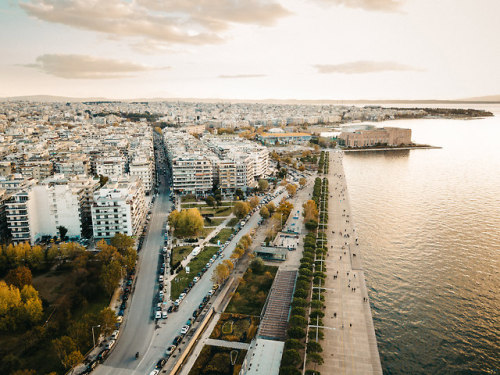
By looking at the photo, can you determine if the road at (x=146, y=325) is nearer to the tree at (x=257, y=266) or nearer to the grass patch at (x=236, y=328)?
the grass patch at (x=236, y=328)

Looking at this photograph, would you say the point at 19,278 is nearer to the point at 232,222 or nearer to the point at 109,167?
the point at 232,222

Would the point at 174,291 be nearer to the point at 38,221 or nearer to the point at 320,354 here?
the point at 320,354

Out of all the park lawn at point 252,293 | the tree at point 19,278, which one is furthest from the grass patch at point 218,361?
the tree at point 19,278

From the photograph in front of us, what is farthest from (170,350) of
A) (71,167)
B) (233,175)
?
(71,167)

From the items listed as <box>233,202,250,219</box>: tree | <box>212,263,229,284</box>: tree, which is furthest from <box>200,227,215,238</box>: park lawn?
<box>212,263,229,284</box>: tree

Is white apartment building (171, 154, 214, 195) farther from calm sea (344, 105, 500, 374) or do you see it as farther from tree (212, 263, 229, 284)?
tree (212, 263, 229, 284)
